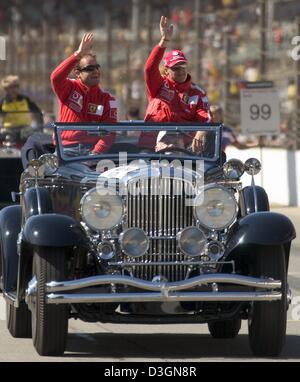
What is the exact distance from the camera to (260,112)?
20.6 metres

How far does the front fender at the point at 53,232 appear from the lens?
25.1 feet

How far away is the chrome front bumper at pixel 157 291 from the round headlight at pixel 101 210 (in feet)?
1.32

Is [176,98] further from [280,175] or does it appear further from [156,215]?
[280,175]

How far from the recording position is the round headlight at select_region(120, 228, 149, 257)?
308 inches

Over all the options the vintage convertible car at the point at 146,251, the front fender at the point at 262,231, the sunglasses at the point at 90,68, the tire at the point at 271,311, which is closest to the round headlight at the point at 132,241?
the vintage convertible car at the point at 146,251

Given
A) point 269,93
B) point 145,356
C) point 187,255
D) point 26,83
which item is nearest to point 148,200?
point 187,255

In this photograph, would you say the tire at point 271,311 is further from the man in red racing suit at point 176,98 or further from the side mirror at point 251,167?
the man in red racing suit at point 176,98

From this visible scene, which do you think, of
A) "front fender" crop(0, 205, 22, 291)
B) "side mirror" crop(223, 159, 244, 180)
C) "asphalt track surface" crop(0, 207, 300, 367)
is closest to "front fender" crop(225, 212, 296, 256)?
"side mirror" crop(223, 159, 244, 180)

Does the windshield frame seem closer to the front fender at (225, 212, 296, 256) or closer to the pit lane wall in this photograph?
the front fender at (225, 212, 296, 256)

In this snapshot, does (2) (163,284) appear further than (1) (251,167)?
No

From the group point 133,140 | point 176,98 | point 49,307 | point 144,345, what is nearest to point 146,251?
point 49,307

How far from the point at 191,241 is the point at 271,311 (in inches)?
24.8

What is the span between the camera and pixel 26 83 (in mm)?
38625

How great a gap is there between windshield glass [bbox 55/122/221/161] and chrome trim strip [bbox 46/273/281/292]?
4.54 feet
